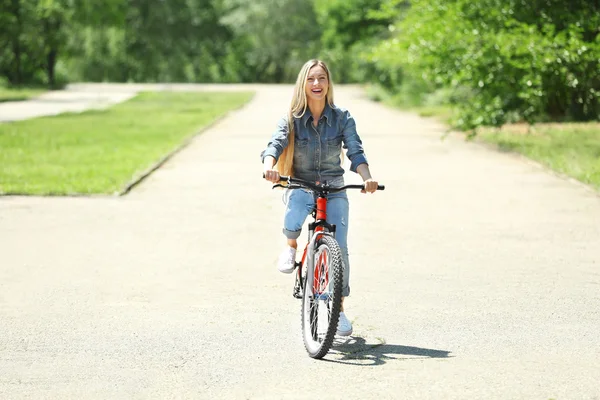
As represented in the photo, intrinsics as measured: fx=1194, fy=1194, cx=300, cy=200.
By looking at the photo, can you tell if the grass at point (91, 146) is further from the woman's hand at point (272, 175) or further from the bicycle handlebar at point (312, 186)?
the woman's hand at point (272, 175)

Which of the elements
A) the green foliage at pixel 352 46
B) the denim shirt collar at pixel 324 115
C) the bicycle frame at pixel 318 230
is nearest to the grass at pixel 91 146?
the green foliage at pixel 352 46

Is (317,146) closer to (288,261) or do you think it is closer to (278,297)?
(288,261)

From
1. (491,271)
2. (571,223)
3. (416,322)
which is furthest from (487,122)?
(416,322)

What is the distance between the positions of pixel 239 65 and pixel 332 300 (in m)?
77.0

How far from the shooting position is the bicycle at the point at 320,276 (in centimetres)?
621

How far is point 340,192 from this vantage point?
269 inches

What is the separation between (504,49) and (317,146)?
1378cm

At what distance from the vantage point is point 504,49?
19938 mm

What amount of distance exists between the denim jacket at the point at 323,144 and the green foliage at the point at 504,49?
12.7 meters

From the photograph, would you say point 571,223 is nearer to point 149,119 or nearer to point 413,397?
point 413,397

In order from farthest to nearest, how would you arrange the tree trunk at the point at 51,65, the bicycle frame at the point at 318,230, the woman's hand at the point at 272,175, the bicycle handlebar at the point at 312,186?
the tree trunk at the point at 51,65, the bicycle frame at the point at 318,230, the bicycle handlebar at the point at 312,186, the woman's hand at the point at 272,175

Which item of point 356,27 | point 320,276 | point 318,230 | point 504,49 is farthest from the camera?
point 356,27

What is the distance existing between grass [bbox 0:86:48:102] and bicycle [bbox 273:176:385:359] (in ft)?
137

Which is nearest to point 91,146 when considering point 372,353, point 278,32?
point 372,353
